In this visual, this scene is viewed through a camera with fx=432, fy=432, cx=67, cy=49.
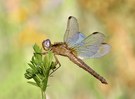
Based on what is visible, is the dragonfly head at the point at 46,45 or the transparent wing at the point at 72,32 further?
the transparent wing at the point at 72,32

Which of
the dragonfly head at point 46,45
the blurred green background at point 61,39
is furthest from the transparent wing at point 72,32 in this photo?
the blurred green background at point 61,39

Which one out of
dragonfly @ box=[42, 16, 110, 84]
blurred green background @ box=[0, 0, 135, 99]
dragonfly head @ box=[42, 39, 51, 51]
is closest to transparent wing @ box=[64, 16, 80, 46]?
dragonfly @ box=[42, 16, 110, 84]

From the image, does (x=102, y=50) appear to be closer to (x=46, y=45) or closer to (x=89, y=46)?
(x=89, y=46)

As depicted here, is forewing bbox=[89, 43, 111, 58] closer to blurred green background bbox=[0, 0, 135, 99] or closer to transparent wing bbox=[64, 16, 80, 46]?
transparent wing bbox=[64, 16, 80, 46]

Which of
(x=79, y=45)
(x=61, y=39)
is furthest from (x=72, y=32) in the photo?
(x=61, y=39)

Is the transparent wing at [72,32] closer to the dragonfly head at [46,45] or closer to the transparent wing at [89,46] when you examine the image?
the transparent wing at [89,46]

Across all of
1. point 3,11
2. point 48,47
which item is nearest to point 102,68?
point 3,11
